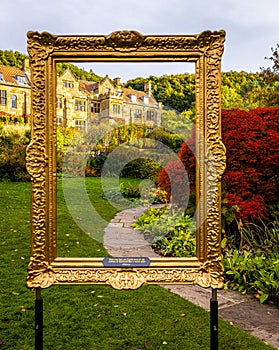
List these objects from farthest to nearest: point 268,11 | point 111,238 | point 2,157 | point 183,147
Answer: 1. point 2,157
2. point 268,11
3. point 183,147
4. point 111,238

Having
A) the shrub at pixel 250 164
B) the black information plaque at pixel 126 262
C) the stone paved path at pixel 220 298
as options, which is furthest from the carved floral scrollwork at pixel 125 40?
the shrub at pixel 250 164

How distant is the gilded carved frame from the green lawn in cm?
16

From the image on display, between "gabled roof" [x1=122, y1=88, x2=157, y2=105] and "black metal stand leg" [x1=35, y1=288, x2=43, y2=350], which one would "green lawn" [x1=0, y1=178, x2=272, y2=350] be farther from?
"gabled roof" [x1=122, y1=88, x2=157, y2=105]

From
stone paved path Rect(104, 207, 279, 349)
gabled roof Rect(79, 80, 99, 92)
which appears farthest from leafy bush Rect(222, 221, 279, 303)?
gabled roof Rect(79, 80, 99, 92)

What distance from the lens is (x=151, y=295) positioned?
3.56m

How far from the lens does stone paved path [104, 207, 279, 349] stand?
2418 mm

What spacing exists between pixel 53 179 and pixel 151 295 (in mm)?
1854

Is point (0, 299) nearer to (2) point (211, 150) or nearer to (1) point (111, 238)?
(1) point (111, 238)

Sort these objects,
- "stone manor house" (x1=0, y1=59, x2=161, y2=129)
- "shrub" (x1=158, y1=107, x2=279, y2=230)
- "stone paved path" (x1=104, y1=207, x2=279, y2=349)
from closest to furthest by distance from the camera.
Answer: "stone paved path" (x1=104, y1=207, x2=279, y2=349)
"stone manor house" (x1=0, y1=59, x2=161, y2=129)
"shrub" (x1=158, y1=107, x2=279, y2=230)

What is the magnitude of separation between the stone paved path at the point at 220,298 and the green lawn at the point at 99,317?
0.28ft

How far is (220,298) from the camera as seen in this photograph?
136 inches

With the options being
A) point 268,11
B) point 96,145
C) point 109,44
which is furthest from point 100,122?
point 268,11

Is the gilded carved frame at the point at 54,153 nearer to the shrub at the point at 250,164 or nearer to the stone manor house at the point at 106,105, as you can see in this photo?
the stone manor house at the point at 106,105

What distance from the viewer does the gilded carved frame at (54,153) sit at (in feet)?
7.23
